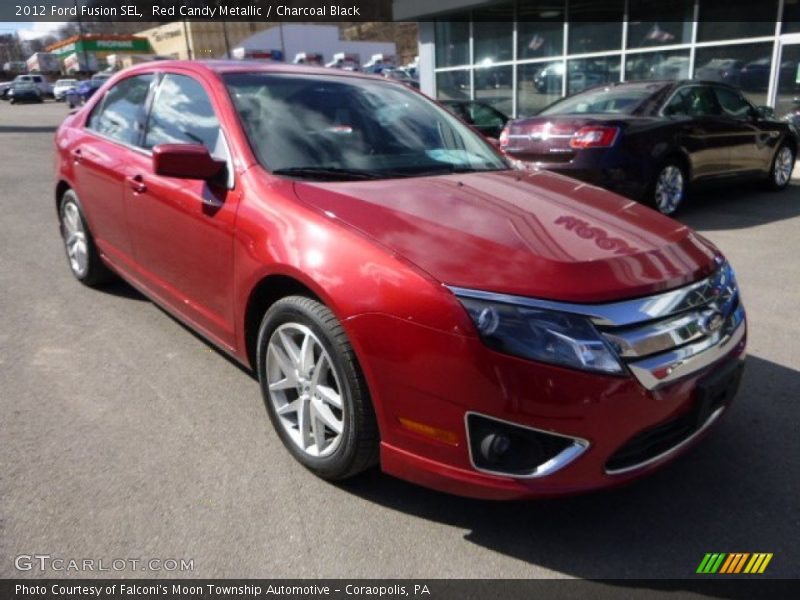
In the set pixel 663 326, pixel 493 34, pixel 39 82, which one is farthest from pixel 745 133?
pixel 39 82

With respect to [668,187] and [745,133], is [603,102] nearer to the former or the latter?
[668,187]

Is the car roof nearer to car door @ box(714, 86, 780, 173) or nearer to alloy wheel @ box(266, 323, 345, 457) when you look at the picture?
alloy wheel @ box(266, 323, 345, 457)

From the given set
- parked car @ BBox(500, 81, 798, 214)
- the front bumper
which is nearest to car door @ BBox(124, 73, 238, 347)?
the front bumper

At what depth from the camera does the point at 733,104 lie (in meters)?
8.27

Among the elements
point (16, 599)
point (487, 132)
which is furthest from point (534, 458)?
point (487, 132)

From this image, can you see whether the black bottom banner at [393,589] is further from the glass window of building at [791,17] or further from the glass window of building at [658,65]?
the glass window of building at [658,65]

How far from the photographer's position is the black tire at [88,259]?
4.63 metres

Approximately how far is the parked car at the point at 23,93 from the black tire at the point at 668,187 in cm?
5072

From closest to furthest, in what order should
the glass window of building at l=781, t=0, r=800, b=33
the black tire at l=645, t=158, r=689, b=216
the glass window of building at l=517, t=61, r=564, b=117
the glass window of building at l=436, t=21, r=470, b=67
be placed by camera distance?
the black tire at l=645, t=158, r=689, b=216
the glass window of building at l=781, t=0, r=800, b=33
the glass window of building at l=517, t=61, r=564, b=117
the glass window of building at l=436, t=21, r=470, b=67

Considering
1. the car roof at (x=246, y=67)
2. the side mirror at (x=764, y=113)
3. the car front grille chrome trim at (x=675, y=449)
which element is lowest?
the car front grille chrome trim at (x=675, y=449)

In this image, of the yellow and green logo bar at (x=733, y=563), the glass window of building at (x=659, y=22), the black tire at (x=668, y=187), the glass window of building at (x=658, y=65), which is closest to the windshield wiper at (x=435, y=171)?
the yellow and green logo bar at (x=733, y=563)

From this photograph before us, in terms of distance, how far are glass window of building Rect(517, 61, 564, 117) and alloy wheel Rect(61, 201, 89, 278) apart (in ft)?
41.3

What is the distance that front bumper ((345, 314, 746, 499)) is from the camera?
198 cm

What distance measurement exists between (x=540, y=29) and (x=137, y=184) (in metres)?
14.8
